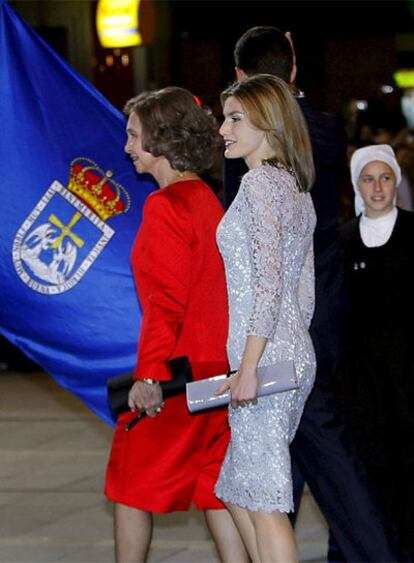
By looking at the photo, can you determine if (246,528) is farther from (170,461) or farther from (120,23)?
(120,23)

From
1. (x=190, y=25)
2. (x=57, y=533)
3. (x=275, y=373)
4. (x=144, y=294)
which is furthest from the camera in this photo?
(x=190, y=25)

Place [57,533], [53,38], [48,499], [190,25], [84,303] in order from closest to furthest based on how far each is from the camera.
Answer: [84,303] < [57,533] < [48,499] < [53,38] < [190,25]

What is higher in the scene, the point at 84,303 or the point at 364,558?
the point at 84,303

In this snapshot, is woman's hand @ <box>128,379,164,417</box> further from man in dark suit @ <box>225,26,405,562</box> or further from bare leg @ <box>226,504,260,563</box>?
man in dark suit @ <box>225,26,405,562</box>

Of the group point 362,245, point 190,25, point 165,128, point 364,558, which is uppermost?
point 165,128

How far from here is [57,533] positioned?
6.31 metres

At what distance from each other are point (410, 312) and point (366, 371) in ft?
0.91

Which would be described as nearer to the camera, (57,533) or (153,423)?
(153,423)

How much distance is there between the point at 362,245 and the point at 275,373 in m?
1.52

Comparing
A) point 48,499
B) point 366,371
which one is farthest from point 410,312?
point 48,499

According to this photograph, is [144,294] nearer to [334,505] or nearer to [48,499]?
[334,505]

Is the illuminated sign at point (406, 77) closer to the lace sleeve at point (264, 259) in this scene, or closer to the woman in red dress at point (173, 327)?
the woman in red dress at point (173, 327)

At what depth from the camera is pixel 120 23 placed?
17.8 metres

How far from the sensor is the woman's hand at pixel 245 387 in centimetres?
407
